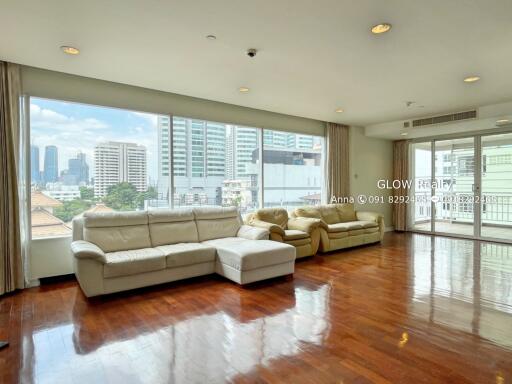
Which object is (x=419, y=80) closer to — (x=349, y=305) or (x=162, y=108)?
(x=349, y=305)

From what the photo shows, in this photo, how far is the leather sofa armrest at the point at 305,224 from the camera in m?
5.12

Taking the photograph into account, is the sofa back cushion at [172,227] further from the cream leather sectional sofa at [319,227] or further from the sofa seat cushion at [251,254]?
the cream leather sectional sofa at [319,227]

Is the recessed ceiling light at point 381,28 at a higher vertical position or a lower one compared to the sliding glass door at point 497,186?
higher

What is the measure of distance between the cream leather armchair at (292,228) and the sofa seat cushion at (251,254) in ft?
2.11

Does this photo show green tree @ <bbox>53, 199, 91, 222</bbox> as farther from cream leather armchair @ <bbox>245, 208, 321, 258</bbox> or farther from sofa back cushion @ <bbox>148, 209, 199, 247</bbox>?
cream leather armchair @ <bbox>245, 208, 321, 258</bbox>

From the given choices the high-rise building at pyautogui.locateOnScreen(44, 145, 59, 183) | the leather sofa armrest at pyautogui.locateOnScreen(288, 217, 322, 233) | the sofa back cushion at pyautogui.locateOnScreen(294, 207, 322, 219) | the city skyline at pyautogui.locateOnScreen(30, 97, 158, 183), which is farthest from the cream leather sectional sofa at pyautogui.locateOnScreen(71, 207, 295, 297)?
the sofa back cushion at pyautogui.locateOnScreen(294, 207, 322, 219)

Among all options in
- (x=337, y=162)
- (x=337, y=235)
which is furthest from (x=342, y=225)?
(x=337, y=162)

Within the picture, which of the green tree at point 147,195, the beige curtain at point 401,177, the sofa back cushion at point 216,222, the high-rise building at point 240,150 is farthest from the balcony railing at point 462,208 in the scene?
the green tree at point 147,195

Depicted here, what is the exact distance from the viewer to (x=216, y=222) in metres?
4.62

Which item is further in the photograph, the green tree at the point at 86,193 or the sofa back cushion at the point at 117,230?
the green tree at the point at 86,193

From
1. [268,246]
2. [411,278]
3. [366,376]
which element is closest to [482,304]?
[411,278]

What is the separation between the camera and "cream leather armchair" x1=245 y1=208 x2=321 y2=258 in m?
4.75

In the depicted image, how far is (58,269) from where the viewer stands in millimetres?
3881

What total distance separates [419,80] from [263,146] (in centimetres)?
282
